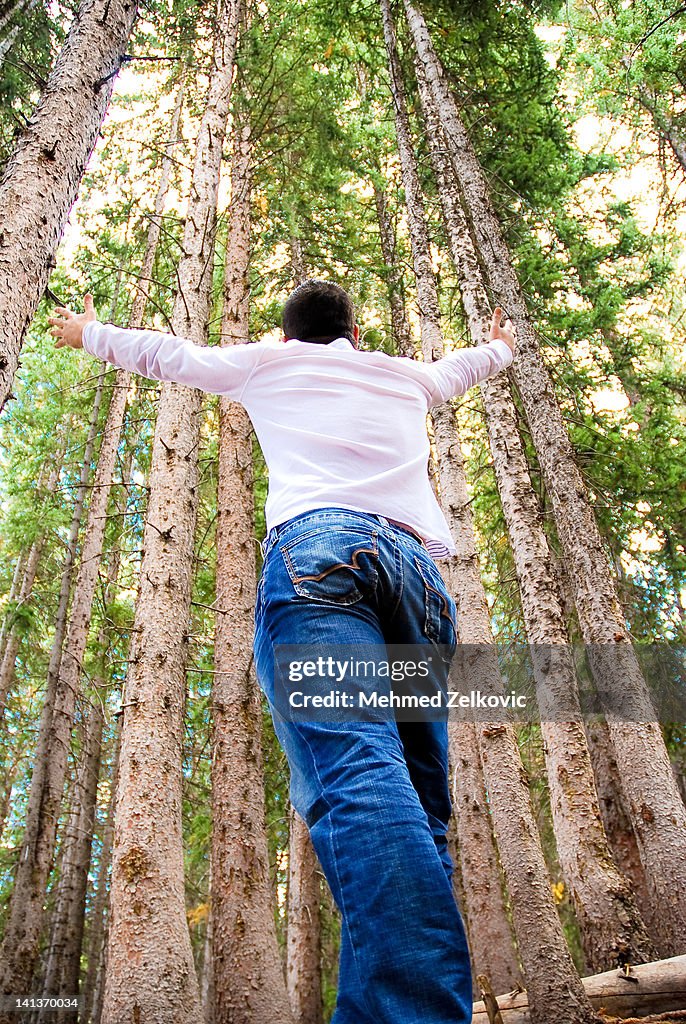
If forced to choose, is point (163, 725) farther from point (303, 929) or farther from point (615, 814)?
point (615, 814)

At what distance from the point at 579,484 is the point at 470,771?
4822 mm

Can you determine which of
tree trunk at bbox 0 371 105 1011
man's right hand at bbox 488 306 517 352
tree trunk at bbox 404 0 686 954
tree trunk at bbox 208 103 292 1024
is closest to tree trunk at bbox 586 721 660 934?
tree trunk at bbox 404 0 686 954

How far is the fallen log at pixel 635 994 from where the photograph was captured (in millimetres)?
5738

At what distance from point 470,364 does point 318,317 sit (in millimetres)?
810

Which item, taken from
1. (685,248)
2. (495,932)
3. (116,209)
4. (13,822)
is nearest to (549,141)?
(685,248)

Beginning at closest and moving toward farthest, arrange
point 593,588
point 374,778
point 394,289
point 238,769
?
point 374,778 → point 238,769 → point 593,588 → point 394,289

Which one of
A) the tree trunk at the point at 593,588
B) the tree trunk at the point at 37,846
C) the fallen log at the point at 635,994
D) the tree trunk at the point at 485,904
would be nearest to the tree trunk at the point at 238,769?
the fallen log at the point at 635,994

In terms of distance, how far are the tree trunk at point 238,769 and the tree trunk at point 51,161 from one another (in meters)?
4.29

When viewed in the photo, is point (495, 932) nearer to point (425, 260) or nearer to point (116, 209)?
point (425, 260)

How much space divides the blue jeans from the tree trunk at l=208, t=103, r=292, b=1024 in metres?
5.76

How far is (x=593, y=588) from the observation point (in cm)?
1020

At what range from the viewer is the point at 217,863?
7.09 metres

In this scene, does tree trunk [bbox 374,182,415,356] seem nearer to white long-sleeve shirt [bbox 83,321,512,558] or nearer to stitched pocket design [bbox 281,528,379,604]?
white long-sleeve shirt [bbox 83,321,512,558]

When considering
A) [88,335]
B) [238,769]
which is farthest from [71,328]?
[238,769]
